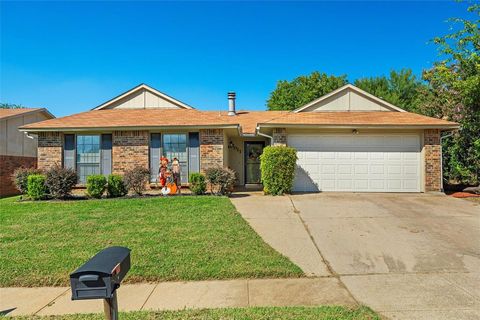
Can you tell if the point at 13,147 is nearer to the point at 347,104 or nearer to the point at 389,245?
the point at 347,104

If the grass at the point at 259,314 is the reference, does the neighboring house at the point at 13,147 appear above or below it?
above

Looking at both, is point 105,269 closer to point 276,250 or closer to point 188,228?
point 276,250

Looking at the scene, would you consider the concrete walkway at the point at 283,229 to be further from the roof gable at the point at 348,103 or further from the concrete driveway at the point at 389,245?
the roof gable at the point at 348,103

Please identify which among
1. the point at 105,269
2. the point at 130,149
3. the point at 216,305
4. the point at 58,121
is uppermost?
the point at 58,121

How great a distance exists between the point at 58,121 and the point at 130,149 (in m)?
3.42

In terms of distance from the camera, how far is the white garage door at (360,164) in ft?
39.5

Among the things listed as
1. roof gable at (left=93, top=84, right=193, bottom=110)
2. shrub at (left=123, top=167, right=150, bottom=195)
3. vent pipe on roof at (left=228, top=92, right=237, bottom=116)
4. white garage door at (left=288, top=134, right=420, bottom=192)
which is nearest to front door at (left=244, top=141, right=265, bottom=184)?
vent pipe on roof at (left=228, top=92, right=237, bottom=116)

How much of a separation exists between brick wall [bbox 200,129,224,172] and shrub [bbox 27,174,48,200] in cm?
543

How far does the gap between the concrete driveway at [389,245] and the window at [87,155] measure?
6193mm

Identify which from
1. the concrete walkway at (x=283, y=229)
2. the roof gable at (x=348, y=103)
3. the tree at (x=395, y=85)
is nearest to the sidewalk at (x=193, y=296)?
the concrete walkway at (x=283, y=229)

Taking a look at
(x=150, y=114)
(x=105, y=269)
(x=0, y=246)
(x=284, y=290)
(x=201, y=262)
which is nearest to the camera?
(x=105, y=269)

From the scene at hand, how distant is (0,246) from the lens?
609cm

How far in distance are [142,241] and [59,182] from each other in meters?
5.87

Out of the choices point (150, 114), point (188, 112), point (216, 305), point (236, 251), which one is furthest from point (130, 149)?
point (216, 305)
